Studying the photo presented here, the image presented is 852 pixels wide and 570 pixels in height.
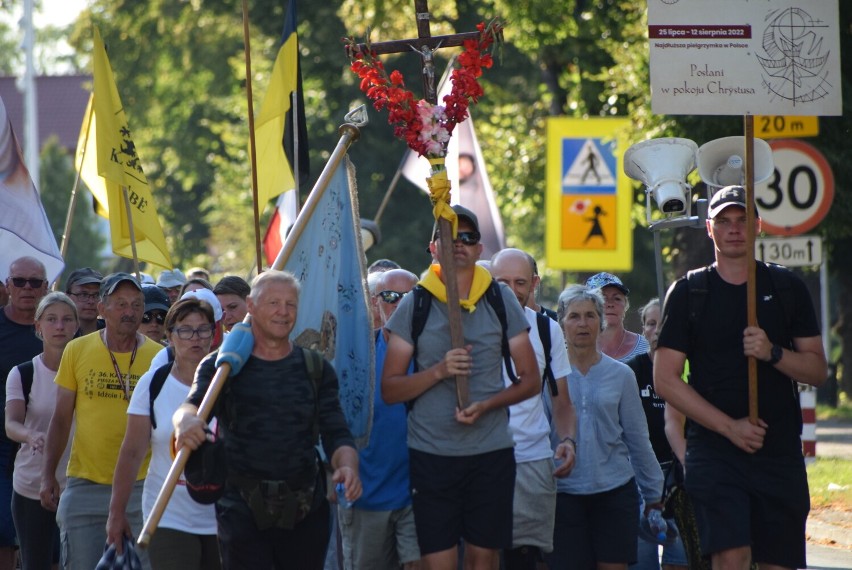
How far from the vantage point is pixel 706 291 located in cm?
668

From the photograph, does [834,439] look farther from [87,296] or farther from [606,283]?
[87,296]

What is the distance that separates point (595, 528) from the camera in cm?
798

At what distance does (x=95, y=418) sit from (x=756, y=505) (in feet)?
10.6

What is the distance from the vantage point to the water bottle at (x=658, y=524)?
27.1ft

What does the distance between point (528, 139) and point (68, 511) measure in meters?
20.1

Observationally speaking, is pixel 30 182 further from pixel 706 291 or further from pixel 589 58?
pixel 589 58

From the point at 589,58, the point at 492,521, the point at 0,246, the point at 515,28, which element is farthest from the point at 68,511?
the point at 589,58

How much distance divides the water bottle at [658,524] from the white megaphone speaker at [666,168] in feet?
6.50

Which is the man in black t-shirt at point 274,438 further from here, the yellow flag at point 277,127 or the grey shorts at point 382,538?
the yellow flag at point 277,127

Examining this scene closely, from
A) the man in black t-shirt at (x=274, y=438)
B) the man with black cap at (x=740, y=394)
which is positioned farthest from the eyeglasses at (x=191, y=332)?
the man with black cap at (x=740, y=394)

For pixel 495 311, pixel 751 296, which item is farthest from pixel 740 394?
pixel 495 311

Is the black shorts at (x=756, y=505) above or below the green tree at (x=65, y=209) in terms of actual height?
below

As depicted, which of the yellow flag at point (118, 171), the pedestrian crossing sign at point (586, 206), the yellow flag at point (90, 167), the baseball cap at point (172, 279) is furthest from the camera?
the pedestrian crossing sign at point (586, 206)

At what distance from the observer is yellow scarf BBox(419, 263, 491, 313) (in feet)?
22.4
